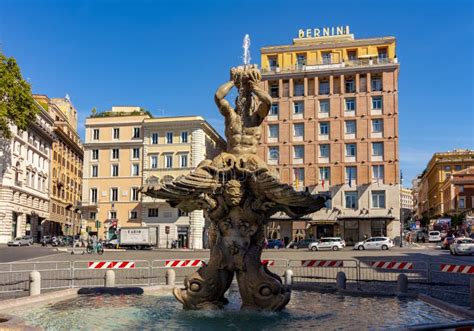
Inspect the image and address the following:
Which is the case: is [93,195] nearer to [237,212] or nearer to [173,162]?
[173,162]

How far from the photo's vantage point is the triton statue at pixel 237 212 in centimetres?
984

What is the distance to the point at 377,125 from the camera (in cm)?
5903

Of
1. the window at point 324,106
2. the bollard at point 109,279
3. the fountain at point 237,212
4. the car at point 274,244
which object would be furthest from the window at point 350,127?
the fountain at point 237,212

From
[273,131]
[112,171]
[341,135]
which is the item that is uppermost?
[273,131]

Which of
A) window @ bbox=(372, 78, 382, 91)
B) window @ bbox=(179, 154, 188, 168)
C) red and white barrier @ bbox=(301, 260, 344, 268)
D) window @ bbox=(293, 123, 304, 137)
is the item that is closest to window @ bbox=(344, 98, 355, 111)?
window @ bbox=(372, 78, 382, 91)

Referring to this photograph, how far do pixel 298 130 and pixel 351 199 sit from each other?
31.9 feet

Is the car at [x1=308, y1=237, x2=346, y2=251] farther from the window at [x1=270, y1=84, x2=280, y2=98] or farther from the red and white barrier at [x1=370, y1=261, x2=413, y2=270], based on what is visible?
the red and white barrier at [x1=370, y1=261, x2=413, y2=270]

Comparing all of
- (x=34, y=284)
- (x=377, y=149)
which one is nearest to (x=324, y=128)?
(x=377, y=149)

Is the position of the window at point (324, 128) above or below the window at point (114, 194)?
above

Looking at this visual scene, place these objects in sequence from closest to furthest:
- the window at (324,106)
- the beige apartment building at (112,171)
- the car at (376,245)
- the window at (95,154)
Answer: the car at (376,245) < the window at (324,106) < the beige apartment building at (112,171) < the window at (95,154)

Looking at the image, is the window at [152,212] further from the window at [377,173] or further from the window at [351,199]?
the window at [377,173]

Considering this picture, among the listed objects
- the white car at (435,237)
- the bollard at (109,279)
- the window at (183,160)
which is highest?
the window at (183,160)

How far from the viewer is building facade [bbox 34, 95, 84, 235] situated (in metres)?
77.2

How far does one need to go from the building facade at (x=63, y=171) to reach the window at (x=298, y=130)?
30546 millimetres
